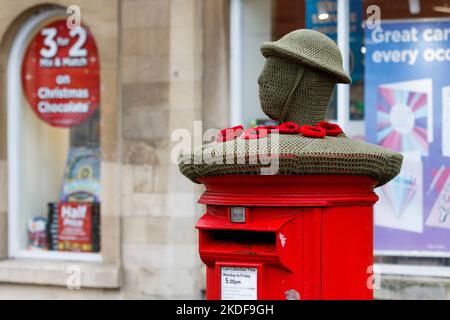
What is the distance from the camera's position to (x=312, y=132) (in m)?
2.86

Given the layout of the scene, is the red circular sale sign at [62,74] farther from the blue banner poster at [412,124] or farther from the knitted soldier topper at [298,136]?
the knitted soldier topper at [298,136]

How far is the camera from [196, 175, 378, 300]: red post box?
9.07ft

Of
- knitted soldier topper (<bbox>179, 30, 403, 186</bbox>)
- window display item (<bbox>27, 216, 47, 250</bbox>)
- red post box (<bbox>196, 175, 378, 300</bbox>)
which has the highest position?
knitted soldier topper (<bbox>179, 30, 403, 186</bbox>)

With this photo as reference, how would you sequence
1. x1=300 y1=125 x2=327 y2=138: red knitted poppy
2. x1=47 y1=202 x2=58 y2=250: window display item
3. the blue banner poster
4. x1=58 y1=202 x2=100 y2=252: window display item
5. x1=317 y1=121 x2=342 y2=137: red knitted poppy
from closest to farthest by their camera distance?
1. x1=300 y1=125 x2=327 y2=138: red knitted poppy
2. x1=317 y1=121 x2=342 y2=137: red knitted poppy
3. the blue banner poster
4. x1=58 y1=202 x2=100 y2=252: window display item
5. x1=47 y1=202 x2=58 y2=250: window display item

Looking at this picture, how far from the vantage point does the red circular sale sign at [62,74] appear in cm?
755

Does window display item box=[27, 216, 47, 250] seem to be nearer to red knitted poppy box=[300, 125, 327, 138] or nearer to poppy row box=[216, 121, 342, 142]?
poppy row box=[216, 121, 342, 142]

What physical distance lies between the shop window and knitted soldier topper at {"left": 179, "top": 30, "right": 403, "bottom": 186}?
4671mm

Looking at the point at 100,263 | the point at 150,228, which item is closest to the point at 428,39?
the point at 150,228

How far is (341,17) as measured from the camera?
6.77 metres

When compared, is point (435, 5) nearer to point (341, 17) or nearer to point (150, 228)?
point (341, 17)

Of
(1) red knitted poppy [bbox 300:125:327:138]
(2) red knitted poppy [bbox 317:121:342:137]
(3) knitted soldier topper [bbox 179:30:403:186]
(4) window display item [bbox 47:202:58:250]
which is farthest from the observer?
(4) window display item [bbox 47:202:58:250]

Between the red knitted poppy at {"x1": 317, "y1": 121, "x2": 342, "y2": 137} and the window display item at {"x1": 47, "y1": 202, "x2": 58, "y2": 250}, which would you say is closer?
the red knitted poppy at {"x1": 317, "y1": 121, "x2": 342, "y2": 137}

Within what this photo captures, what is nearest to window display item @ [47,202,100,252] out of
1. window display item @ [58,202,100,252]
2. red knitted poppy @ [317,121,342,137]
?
window display item @ [58,202,100,252]

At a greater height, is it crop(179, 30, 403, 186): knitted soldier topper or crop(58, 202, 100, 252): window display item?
crop(179, 30, 403, 186): knitted soldier topper
